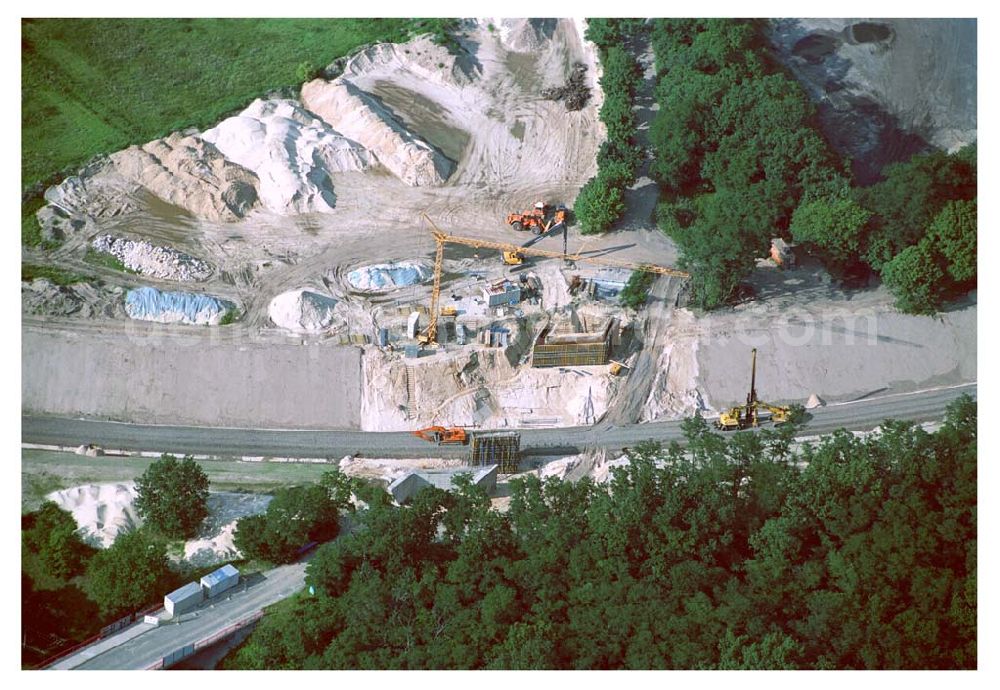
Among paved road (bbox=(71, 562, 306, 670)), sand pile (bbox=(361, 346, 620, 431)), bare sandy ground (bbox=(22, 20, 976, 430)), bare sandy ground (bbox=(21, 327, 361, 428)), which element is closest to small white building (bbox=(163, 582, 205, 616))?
paved road (bbox=(71, 562, 306, 670))

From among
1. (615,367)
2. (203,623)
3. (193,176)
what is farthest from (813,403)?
(193,176)

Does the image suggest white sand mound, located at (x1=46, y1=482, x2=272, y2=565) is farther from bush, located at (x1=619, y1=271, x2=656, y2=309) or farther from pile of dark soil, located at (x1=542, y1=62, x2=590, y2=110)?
pile of dark soil, located at (x1=542, y1=62, x2=590, y2=110)

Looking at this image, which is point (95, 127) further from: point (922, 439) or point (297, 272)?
point (922, 439)

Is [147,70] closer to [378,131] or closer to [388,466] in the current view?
[378,131]

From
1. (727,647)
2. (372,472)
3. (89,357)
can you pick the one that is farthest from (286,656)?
(89,357)

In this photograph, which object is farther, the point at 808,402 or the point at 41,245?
the point at 41,245

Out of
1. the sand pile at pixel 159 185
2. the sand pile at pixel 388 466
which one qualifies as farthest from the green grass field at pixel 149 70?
the sand pile at pixel 388 466
